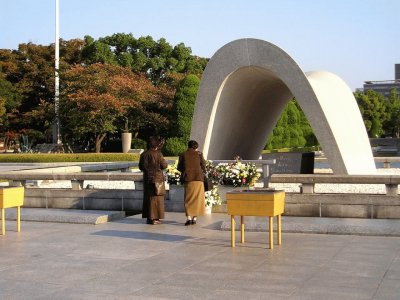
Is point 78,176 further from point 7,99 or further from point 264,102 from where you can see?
point 7,99

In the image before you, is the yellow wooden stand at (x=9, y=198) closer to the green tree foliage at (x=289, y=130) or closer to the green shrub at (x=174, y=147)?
the green shrub at (x=174, y=147)

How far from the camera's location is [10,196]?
37.2 ft

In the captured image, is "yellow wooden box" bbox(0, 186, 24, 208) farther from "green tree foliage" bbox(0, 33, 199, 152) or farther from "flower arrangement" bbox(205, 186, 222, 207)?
"green tree foliage" bbox(0, 33, 199, 152)

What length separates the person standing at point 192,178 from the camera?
459 inches

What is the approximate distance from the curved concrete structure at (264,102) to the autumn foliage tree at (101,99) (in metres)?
21.0

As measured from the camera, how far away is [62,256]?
8.97 meters

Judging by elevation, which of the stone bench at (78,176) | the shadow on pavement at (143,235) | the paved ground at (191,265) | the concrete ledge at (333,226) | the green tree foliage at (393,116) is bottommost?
the paved ground at (191,265)

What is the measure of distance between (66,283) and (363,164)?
1230 cm

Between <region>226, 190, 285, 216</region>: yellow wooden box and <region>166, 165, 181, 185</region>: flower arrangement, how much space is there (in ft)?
15.1

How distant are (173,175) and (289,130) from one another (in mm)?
36997

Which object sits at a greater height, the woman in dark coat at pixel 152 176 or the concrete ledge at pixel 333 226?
the woman in dark coat at pixel 152 176

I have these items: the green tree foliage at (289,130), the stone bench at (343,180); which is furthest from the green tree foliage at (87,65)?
the stone bench at (343,180)

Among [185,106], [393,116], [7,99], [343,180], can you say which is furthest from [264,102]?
[393,116]

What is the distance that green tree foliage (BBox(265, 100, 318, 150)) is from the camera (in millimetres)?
47594
